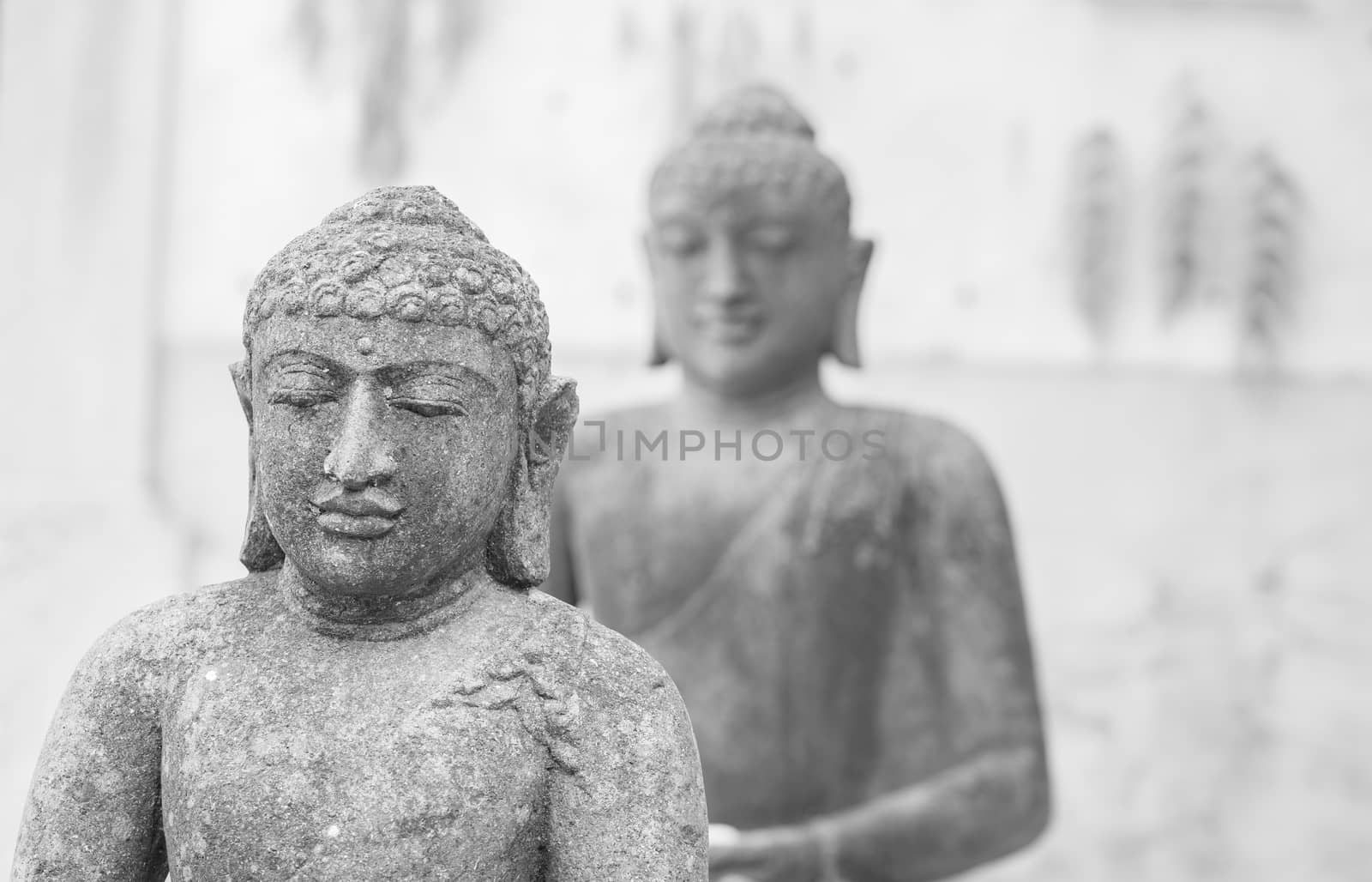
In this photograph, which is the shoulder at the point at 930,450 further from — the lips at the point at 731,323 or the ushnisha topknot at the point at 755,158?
the ushnisha topknot at the point at 755,158

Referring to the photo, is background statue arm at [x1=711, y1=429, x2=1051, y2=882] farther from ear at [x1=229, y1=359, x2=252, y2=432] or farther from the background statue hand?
ear at [x1=229, y1=359, x2=252, y2=432]

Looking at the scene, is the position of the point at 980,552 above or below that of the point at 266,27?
below

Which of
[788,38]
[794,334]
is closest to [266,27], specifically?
[788,38]

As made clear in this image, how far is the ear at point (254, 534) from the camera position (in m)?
2.13

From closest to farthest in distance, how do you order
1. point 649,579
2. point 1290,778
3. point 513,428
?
1. point 513,428
2. point 649,579
3. point 1290,778

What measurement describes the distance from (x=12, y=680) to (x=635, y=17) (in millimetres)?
3377

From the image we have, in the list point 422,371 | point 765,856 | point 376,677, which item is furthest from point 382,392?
point 765,856

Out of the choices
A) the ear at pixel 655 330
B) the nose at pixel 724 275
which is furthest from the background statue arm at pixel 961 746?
the ear at pixel 655 330

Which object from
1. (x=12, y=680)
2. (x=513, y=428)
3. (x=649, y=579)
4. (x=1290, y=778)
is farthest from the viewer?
(x=1290, y=778)

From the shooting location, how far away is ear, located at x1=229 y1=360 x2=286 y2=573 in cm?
213

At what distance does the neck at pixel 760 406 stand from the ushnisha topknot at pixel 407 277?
1.92 metres

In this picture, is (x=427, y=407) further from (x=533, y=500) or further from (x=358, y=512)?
(x=533, y=500)

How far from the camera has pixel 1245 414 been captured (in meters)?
6.77

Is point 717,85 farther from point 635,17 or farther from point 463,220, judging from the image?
point 463,220
